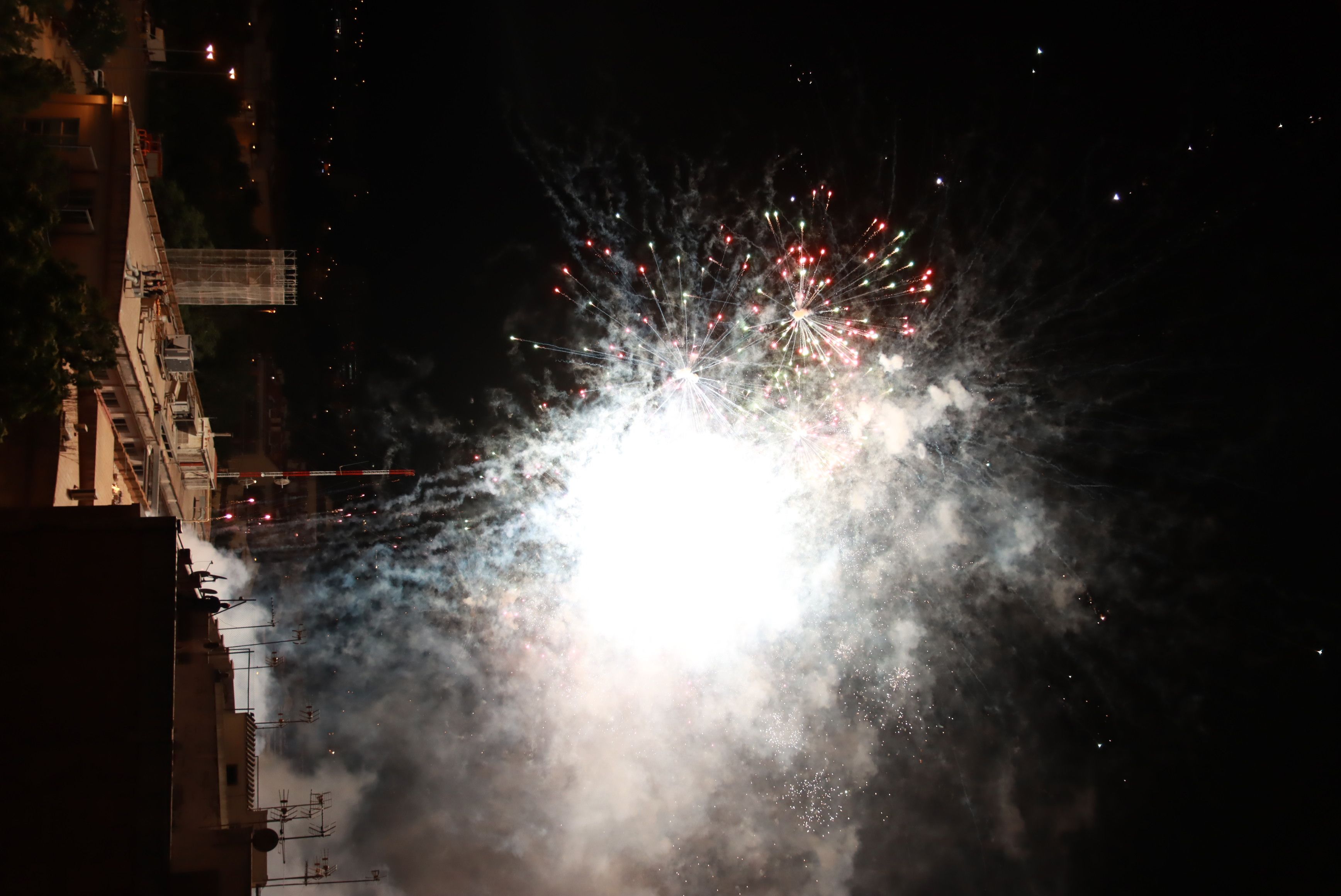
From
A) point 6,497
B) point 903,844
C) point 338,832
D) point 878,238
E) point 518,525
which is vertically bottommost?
point 903,844

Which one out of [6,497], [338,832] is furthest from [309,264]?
[338,832]

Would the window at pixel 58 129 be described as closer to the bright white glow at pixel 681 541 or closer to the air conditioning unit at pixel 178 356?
the air conditioning unit at pixel 178 356

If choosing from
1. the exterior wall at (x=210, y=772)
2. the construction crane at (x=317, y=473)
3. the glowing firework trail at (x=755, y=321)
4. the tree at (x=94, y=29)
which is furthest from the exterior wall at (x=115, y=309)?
the glowing firework trail at (x=755, y=321)

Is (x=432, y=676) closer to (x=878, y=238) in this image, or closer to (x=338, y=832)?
(x=338, y=832)

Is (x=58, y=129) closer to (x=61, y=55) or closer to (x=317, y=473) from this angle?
(x=61, y=55)

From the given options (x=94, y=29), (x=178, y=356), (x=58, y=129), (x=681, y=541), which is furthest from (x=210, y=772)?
(x=94, y=29)

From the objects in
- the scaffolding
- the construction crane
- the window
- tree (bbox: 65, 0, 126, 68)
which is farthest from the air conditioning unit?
the construction crane

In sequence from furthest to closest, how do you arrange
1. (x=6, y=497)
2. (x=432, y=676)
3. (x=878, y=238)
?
(x=432, y=676), (x=878, y=238), (x=6, y=497)
